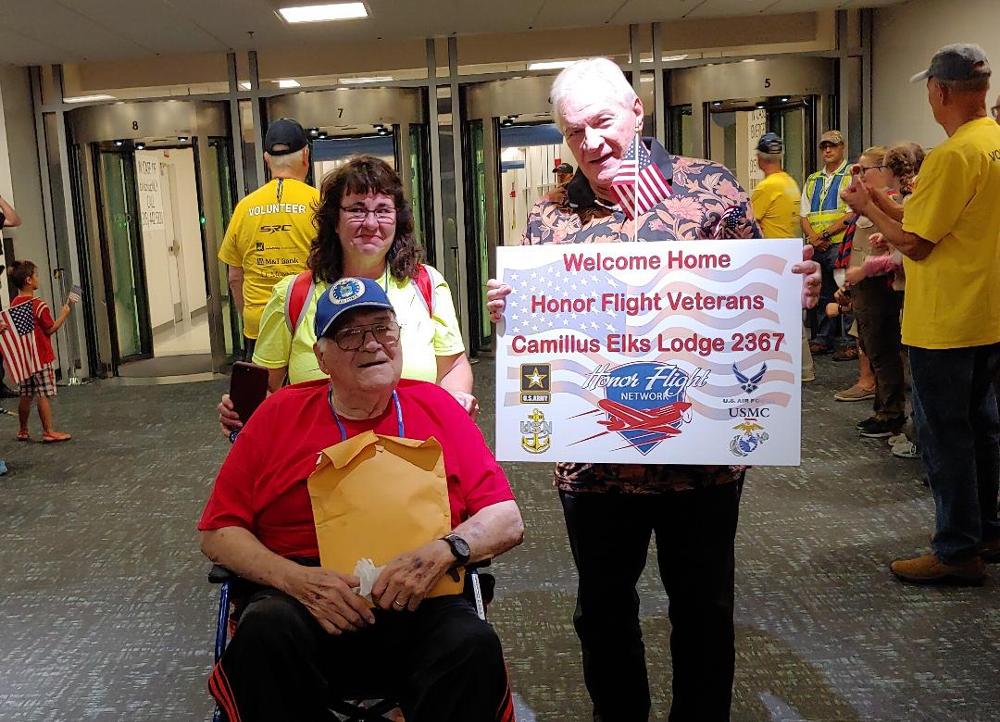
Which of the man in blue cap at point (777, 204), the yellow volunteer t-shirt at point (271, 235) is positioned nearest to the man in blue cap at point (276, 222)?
the yellow volunteer t-shirt at point (271, 235)

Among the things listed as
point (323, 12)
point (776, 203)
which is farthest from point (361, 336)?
point (323, 12)

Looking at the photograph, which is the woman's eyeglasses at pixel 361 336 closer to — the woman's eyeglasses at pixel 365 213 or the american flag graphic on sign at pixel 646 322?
the american flag graphic on sign at pixel 646 322

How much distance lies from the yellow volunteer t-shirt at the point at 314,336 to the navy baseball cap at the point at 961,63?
182 cm

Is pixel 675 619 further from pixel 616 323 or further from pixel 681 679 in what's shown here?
pixel 616 323

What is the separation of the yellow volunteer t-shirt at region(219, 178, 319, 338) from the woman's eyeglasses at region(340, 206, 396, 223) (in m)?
1.76

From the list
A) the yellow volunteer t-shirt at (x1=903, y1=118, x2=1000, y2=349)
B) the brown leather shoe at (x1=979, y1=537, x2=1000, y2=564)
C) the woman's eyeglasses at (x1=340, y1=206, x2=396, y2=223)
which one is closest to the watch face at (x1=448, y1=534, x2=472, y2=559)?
the woman's eyeglasses at (x1=340, y1=206, x2=396, y2=223)

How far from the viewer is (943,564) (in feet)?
10.6

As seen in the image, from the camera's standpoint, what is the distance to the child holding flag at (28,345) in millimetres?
5762

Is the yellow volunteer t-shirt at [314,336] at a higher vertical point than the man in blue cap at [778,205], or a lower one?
lower

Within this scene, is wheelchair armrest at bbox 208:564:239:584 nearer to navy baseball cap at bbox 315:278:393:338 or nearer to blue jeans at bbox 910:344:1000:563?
navy baseball cap at bbox 315:278:393:338

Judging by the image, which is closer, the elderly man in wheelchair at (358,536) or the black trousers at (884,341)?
the elderly man in wheelchair at (358,536)

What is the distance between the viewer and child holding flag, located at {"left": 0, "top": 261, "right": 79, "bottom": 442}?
5.76 meters

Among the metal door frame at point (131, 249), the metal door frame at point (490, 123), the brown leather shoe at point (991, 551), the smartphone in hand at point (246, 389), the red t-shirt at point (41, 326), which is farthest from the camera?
the metal door frame at point (131, 249)

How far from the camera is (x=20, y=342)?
5789 millimetres
